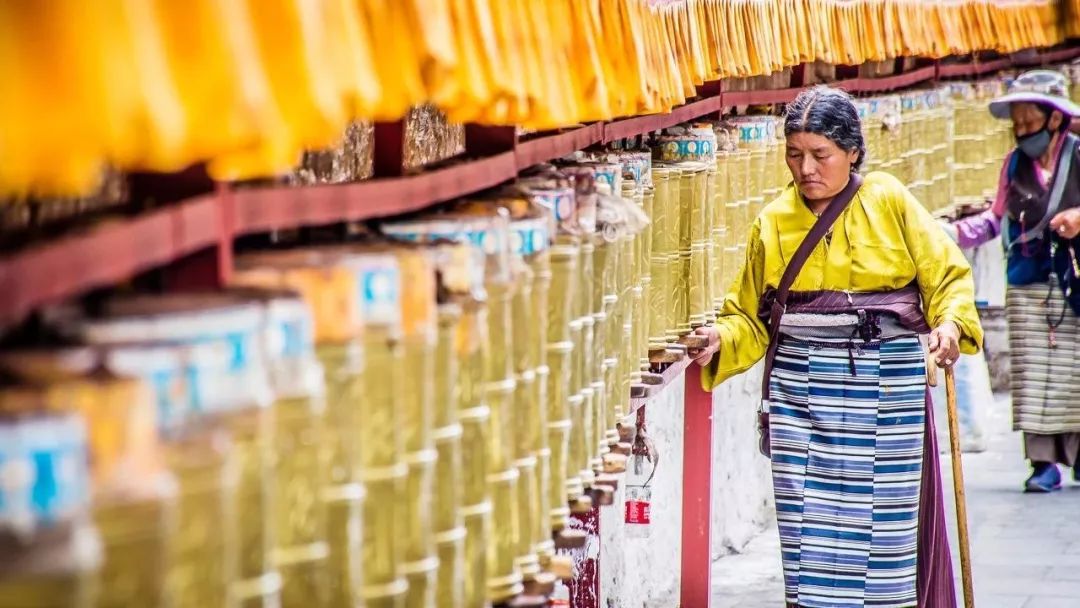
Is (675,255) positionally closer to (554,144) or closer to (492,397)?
(554,144)

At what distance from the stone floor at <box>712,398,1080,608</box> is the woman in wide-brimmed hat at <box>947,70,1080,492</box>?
0.43 m

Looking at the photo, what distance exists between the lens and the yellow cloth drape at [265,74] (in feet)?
4.42

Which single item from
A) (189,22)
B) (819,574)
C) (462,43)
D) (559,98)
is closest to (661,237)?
(819,574)

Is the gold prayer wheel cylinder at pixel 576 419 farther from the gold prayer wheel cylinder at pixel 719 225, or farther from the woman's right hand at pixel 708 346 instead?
the gold prayer wheel cylinder at pixel 719 225

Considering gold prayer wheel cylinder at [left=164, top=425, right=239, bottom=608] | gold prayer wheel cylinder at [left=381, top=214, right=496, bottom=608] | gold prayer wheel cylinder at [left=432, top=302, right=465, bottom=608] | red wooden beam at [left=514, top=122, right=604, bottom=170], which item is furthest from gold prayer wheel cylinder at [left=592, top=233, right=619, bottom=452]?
gold prayer wheel cylinder at [left=164, top=425, right=239, bottom=608]

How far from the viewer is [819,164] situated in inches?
189

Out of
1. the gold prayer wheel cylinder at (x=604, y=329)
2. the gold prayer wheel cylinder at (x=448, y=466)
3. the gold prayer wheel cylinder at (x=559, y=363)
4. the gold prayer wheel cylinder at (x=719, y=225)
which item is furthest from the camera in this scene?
the gold prayer wheel cylinder at (x=719, y=225)

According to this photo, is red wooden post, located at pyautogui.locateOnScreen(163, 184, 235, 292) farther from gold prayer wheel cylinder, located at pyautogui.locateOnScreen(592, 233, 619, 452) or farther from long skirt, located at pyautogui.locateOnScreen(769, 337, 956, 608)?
long skirt, located at pyautogui.locateOnScreen(769, 337, 956, 608)

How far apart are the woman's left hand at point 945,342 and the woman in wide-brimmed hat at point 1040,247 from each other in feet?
12.9

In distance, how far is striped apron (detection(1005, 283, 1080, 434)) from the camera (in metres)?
8.91

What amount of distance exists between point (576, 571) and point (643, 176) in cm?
171

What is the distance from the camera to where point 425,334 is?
2150 mm

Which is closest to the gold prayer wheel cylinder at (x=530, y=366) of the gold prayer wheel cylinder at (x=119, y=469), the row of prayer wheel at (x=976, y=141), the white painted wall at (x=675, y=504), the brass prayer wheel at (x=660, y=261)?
the gold prayer wheel cylinder at (x=119, y=469)

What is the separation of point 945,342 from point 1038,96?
14.8ft
